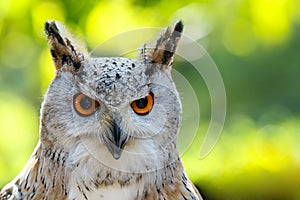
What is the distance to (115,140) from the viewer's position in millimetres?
2361

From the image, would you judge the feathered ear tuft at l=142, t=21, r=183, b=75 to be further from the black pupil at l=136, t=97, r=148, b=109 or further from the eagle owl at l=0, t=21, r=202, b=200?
the black pupil at l=136, t=97, r=148, b=109

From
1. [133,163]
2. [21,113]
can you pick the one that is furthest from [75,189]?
[21,113]

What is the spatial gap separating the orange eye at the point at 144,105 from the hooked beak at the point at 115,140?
0.22 ft

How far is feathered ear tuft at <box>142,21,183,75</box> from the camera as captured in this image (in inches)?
97.2

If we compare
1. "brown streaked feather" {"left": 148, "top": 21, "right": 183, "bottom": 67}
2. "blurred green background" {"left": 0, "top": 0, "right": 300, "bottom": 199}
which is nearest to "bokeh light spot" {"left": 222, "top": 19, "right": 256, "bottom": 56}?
"blurred green background" {"left": 0, "top": 0, "right": 300, "bottom": 199}

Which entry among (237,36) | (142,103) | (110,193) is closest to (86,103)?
(142,103)

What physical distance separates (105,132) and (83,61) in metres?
0.18

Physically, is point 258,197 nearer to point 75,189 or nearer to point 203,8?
point 203,8

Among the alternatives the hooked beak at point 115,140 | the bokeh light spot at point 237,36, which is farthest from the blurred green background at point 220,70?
the hooked beak at point 115,140

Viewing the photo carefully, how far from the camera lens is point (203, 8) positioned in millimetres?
4266

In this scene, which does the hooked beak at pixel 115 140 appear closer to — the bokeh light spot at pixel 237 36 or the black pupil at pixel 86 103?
the black pupil at pixel 86 103

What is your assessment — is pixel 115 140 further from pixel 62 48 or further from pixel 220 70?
pixel 220 70

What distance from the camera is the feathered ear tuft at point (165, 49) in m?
2.47

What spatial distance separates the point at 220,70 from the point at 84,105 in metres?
1.93
